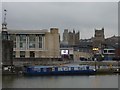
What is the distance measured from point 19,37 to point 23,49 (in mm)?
1520

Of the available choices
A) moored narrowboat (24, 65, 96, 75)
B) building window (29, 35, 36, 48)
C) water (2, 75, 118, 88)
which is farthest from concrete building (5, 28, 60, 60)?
water (2, 75, 118, 88)

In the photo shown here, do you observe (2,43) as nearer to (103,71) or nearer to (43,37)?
(103,71)

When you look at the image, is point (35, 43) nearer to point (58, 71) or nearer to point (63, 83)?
point (58, 71)

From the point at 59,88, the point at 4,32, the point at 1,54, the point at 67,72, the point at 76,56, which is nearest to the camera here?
the point at 59,88

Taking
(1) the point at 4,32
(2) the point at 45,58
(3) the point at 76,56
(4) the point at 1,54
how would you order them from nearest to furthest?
(4) the point at 1,54, (1) the point at 4,32, (2) the point at 45,58, (3) the point at 76,56

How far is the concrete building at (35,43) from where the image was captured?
36.9 metres

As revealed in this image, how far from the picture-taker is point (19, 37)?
3803 centimetres

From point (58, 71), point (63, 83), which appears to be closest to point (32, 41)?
point (58, 71)

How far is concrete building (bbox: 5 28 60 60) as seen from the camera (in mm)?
36875

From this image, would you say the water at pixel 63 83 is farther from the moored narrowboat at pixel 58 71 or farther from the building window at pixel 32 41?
the building window at pixel 32 41

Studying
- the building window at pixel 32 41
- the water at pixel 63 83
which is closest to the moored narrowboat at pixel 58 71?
the water at pixel 63 83

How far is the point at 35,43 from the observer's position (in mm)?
37531

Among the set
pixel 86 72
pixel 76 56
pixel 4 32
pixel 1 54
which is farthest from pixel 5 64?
pixel 76 56

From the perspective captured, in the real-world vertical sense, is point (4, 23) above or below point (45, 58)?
above
